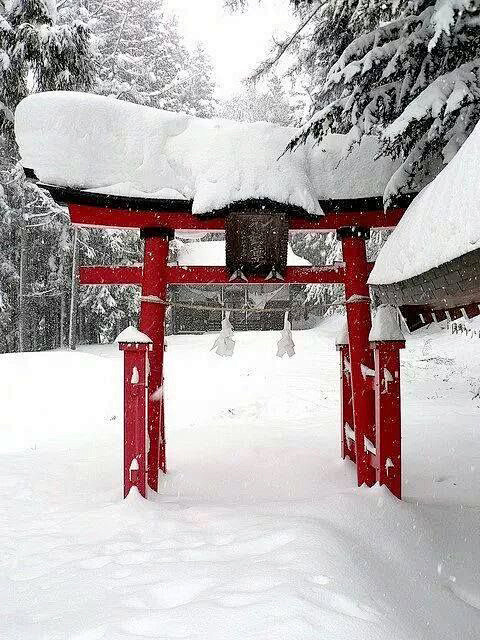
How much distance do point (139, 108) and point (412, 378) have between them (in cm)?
1205

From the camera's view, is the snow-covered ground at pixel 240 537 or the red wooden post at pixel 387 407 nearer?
the snow-covered ground at pixel 240 537

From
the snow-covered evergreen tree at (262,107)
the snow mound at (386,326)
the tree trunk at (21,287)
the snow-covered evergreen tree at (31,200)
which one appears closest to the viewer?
the snow mound at (386,326)

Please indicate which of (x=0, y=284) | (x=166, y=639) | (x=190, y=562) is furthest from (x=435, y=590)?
(x=0, y=284)

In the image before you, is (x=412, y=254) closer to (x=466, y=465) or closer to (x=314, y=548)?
(x=314, y=548)

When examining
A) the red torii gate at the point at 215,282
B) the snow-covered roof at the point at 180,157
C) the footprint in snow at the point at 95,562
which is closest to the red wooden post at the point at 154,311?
the red torii gate at the point at 215,282

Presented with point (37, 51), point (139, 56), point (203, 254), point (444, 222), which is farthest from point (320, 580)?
point (139, 56)

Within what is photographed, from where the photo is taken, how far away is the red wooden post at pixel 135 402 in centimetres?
541

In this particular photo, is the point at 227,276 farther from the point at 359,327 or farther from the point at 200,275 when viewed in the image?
the point at 359,327

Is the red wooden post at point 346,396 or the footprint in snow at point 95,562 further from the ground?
the red wooden post at point 346,396

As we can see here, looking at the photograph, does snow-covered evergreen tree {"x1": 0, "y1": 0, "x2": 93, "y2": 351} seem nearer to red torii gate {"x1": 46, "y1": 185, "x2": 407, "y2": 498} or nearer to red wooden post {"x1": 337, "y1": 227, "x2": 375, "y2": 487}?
red torii gate {"x1": 46, "y1": 185, "x2": 407, "y2": 498}

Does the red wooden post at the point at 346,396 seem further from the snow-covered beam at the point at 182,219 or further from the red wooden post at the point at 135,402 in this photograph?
the red wooden post at the point at 135,402

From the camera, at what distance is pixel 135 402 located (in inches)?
216

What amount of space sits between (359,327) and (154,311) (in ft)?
7.97

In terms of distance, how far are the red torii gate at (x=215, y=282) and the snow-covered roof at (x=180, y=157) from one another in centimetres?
17
